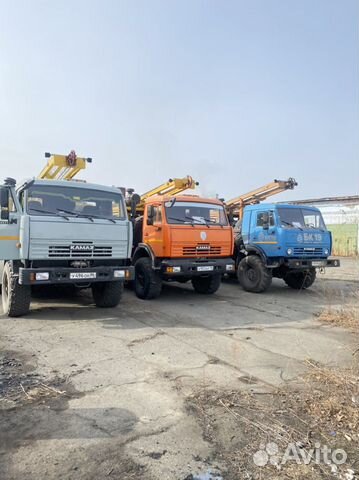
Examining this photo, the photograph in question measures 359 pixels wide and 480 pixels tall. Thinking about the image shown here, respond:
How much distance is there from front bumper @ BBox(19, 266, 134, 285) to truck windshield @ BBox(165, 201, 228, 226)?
199 cm

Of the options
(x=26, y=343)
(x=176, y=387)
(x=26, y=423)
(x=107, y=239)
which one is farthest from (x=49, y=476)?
(x=107, y=239)

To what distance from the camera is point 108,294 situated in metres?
7.68

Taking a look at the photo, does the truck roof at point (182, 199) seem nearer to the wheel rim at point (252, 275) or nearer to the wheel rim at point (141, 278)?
the wheel rim at point (141, 278)

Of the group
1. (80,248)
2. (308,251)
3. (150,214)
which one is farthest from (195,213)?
(308,251)

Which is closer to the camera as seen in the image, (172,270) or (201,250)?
(172,270)

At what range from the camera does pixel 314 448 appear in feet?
9.37

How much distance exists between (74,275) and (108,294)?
1.22 metres

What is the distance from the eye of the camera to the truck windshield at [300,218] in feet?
33.0

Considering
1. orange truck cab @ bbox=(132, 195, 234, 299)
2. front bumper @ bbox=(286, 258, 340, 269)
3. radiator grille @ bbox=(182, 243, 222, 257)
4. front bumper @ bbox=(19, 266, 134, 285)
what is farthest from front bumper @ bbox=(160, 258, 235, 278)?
front bumper @ bbox=(286, 258, 340, 269)

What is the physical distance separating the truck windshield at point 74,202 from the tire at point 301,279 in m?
5.87

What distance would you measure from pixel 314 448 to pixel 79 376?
2.49 meters

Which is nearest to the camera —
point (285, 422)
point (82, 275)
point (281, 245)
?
point (285, 422)
